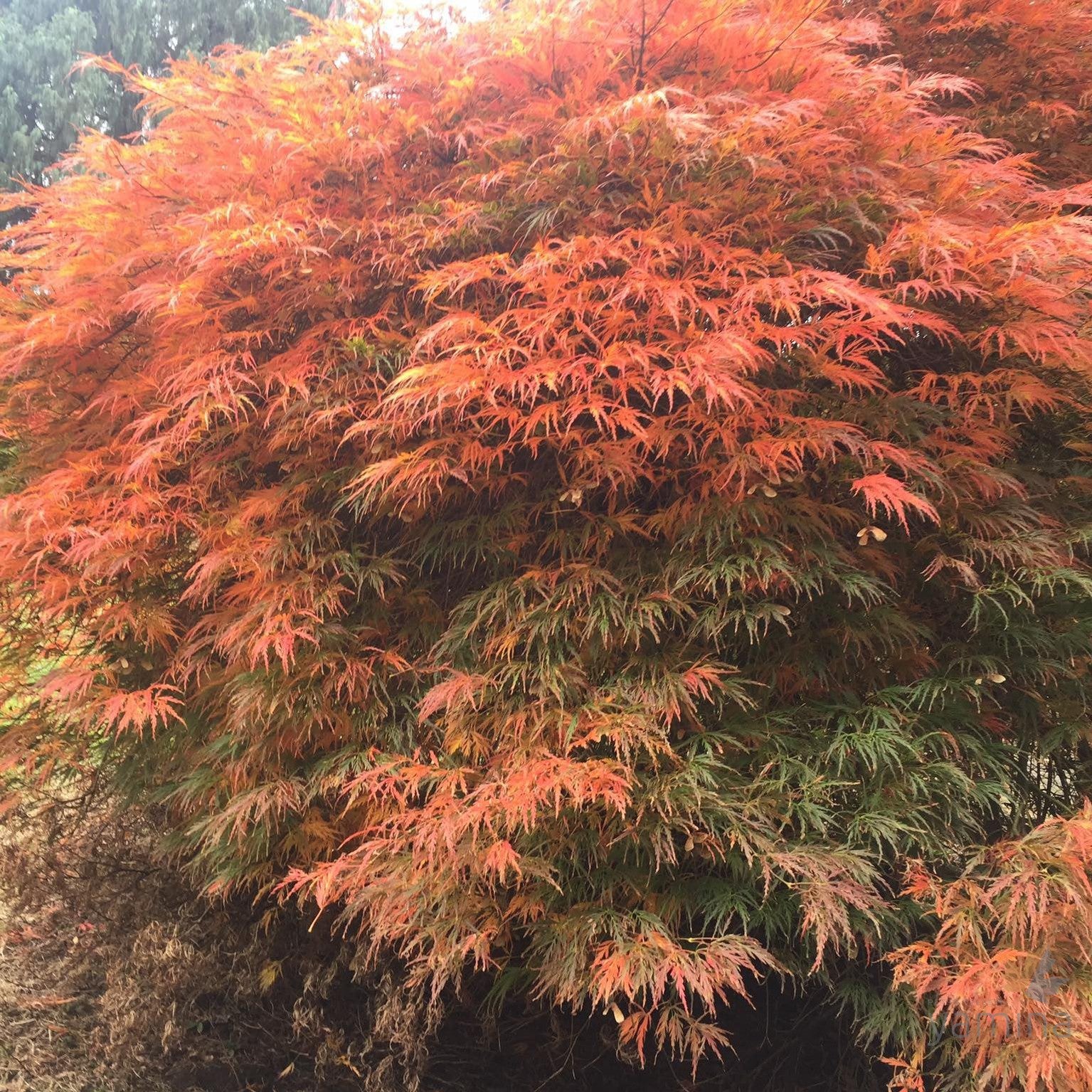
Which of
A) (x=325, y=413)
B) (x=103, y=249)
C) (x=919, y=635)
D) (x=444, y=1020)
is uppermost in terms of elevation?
(x=103, y=249)

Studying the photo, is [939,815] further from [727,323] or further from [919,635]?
[727,323]

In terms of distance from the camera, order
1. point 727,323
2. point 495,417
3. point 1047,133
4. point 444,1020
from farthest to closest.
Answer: point 1047,133
point 444,1020
point 495,417
point 727,323

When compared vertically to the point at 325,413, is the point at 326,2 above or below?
above

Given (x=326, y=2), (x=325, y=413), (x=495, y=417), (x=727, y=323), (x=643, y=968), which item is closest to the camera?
(x=643, y=968)

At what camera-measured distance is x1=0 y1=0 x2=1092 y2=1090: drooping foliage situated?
6.50 feet

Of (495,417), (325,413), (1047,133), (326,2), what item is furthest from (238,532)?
(326,2)

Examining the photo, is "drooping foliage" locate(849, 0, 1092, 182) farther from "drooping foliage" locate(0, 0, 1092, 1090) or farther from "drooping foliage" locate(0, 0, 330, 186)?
"drooping foliage" locate(0, 0, 330, 186)

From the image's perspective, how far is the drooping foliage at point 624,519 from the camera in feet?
6.50

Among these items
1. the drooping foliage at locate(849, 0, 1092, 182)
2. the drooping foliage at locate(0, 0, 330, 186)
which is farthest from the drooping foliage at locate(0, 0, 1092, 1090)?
the drooping foliage at locate(0, 0, 330, 186)

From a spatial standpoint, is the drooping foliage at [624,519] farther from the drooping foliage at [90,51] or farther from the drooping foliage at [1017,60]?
the drooping foliage at [90,51]

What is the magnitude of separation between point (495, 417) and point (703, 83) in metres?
1.28

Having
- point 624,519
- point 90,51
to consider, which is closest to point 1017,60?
point 624,519

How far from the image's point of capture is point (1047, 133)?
287cm

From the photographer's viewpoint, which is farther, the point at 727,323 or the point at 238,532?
the point at 238,532
